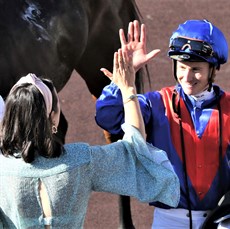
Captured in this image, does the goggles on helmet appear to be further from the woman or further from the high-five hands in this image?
the woman

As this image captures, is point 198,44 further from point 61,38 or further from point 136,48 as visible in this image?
point 61,38

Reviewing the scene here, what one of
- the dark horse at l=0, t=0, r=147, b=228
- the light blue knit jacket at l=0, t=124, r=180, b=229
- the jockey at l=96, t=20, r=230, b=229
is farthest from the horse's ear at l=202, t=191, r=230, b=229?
the dark horse at l=0, t=0, r=147, b=228

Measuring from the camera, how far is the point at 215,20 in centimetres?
750

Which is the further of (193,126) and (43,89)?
(193,126)

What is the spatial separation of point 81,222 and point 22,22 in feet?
5.77

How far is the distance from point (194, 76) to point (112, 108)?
0.34 meters

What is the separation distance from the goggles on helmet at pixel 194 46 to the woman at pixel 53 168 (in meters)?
0.54

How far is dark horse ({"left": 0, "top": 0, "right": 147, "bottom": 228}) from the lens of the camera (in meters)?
3.62

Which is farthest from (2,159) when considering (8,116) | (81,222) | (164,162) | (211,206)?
(211,206)

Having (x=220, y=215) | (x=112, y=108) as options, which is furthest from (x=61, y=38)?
(x=220, y=215)

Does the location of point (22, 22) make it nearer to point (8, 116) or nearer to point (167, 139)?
point (167, 139)

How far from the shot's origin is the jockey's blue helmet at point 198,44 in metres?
2.61

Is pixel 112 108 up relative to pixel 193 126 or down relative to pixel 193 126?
up

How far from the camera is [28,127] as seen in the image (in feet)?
6.64
